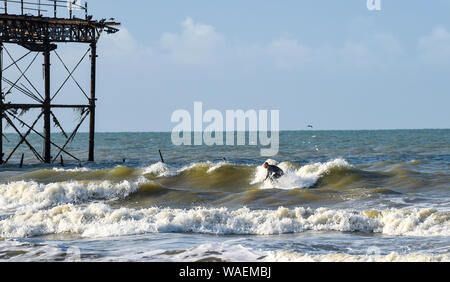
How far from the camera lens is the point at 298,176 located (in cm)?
2483

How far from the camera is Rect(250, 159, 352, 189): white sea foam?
77.4 feet

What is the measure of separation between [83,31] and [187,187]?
11325 millimetres

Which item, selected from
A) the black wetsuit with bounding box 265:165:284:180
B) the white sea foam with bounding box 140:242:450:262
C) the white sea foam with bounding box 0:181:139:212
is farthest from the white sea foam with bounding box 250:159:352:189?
the white sea foam with bounding box 140:242:450:262

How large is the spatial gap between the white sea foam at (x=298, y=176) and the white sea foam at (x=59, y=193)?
5171mm

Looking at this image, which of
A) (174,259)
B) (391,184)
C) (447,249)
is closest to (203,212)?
(174,259)

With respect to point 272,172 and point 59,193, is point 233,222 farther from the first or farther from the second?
point 59,193

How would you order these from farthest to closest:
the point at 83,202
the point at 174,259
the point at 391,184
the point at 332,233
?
the point at 391,184
the point at 83,202
the point at 332,233
the point at 174,259

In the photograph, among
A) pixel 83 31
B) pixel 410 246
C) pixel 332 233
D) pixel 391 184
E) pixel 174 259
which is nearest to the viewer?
pixel 174 259

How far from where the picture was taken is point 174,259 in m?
11.3

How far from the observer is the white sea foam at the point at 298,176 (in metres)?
23.6

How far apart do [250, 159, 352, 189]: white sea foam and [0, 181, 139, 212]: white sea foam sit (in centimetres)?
517

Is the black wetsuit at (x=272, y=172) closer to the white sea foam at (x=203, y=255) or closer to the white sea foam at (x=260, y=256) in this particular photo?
the white sea foam at (x=203, y=255)
